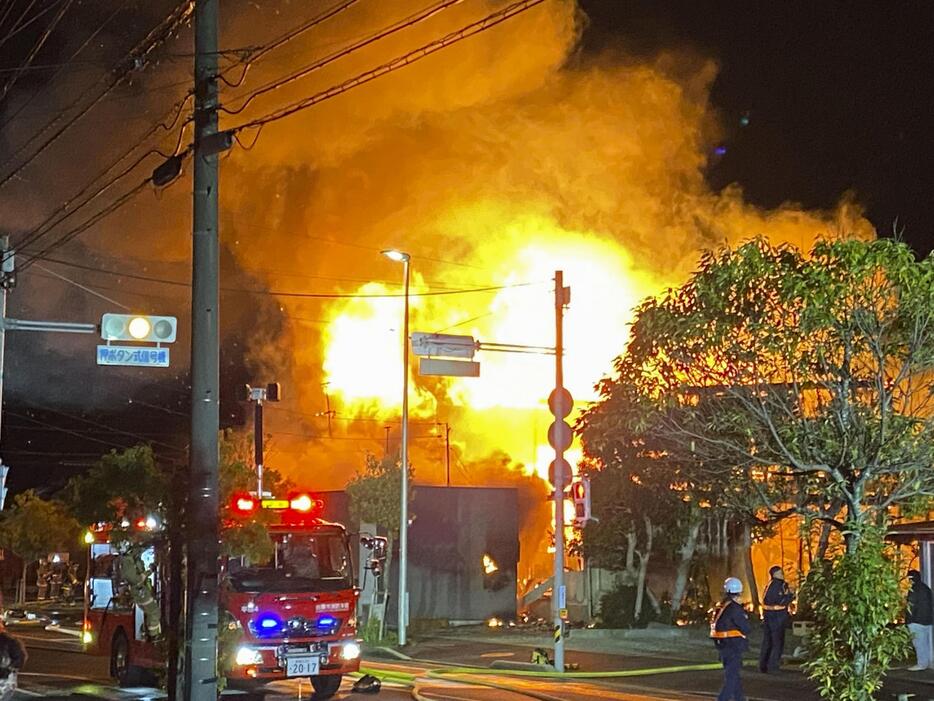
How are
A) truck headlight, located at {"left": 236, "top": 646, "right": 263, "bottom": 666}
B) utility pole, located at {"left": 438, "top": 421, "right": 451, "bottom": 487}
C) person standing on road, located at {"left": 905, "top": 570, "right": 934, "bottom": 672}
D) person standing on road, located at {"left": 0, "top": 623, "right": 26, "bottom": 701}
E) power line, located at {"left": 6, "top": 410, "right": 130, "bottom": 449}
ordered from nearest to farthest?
1. person standing on road, located at {"left": 0, "top": 623, "right": 26, "bottom": 701}
2. truck headlight, located at {"left": 236, "top": 646, "right": 263, "bottom": 666}
3. person standing on road, located at {"left": 905, "top": 570, "right": 934, "bottom": 672}
4. utility pole, located at {"left": 438, "top": 421, "right": 451, "bottom": 487}
5. power line, located at {"left": 6, "top": 410, "right": 130, "bottom": 449}

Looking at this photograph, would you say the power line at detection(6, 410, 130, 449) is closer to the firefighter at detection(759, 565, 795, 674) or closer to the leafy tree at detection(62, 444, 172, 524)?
the firefighter at detection(759, 565, 795, 674)

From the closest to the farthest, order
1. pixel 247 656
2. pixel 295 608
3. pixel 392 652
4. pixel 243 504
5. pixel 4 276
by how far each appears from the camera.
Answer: pixel 243 504 < pixel 247 656 < pixel 295 608 < pixel 4 276 < pixel 392 652

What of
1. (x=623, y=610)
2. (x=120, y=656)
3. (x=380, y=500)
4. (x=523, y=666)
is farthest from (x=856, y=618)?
(x=380, y=500)

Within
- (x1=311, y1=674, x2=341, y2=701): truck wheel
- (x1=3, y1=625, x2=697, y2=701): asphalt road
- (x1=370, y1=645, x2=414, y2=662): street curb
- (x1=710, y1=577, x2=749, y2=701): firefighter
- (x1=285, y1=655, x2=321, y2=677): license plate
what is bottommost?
(x1=370, y1=645, x2=414, y2=662): street curb

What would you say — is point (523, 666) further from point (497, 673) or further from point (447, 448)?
point (447, 448)

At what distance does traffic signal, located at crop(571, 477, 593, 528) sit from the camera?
58.7 feet

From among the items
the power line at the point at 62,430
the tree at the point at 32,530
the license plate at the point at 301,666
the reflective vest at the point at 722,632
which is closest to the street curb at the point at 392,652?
the license plate at the point at 301,666

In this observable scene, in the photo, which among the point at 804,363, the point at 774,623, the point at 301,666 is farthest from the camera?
the point at 774,623

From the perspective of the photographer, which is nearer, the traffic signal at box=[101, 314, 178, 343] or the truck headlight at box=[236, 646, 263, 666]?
the truck headlight at box=[236, 646, 263, 666]

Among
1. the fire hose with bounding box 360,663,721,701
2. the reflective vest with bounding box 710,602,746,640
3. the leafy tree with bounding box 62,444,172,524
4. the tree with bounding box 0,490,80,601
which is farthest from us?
the tree with bounding box 0,490,80,601

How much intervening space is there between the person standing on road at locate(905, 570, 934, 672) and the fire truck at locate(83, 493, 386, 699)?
7550mm

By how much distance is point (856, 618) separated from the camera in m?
9.85

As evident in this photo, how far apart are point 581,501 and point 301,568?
16.5 ft

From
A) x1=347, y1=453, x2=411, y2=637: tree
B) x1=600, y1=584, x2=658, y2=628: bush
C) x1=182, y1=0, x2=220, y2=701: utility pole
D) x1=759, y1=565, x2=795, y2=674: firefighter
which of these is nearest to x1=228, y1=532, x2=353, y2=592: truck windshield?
x1=182, y1=0, x2=220, y2=701: utility pole
